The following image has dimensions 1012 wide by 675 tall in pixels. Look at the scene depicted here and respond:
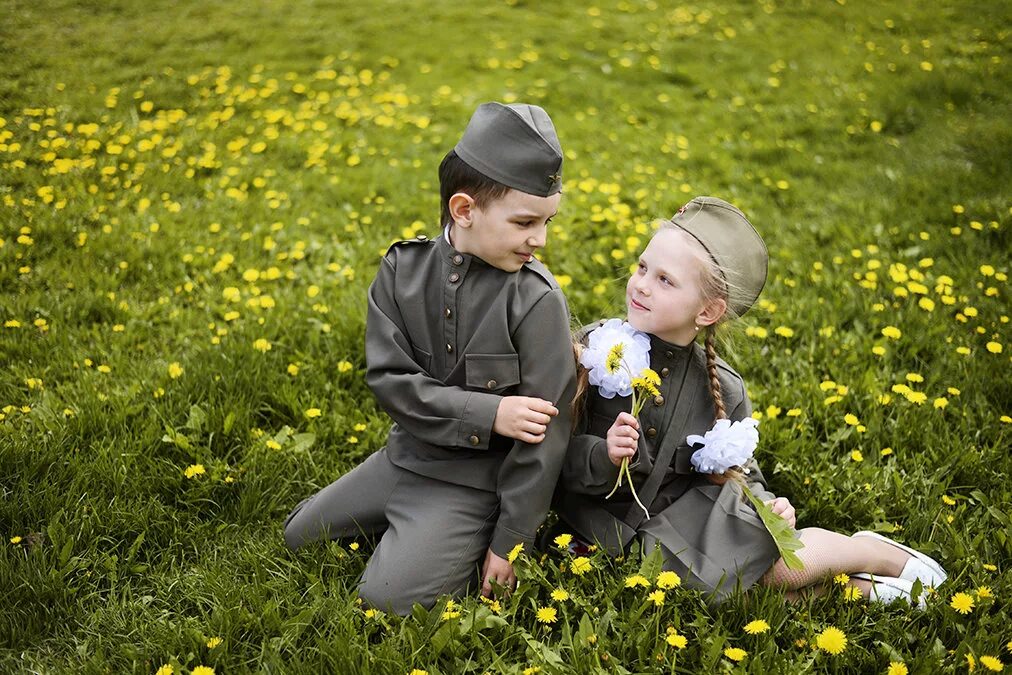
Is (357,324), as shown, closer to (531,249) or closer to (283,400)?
(283,400)

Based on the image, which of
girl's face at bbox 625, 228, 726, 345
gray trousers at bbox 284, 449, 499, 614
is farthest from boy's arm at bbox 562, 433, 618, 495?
girl's face at bbox 625, 228, 726, 345

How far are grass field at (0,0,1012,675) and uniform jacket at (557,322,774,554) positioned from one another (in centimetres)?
16

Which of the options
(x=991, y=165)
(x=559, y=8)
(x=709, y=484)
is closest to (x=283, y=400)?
(x=709, y=484)

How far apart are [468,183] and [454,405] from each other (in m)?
0.65

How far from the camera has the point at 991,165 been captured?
5.44 meters

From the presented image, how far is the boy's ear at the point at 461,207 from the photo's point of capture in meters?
2.34

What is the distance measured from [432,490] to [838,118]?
5327mm

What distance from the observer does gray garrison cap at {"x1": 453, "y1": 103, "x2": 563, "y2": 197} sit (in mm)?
2250

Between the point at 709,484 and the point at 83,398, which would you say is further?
the point at 83,398

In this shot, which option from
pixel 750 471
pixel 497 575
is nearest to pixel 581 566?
pixel 497 575

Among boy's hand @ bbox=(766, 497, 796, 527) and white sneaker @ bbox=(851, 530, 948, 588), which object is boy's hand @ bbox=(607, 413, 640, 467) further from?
white sneaker @ bbox=(851, 530, 948, 588)

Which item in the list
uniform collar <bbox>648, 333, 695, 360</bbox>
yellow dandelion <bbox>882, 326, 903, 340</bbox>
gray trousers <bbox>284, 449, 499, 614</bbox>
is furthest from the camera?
yellow dandelion <bbox>882, 326, 903, 340</bbox>

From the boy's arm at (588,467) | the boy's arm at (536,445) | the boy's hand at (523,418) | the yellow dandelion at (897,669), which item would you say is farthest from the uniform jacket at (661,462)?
the yellow dandelion at (897,669)

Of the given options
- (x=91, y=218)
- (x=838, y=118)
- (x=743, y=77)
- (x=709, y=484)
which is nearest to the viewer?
(x=709, y=484)
